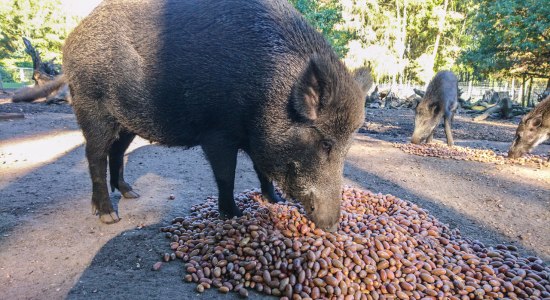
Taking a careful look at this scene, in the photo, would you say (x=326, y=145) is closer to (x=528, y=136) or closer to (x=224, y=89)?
(x=224, y=89)

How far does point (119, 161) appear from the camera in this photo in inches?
157

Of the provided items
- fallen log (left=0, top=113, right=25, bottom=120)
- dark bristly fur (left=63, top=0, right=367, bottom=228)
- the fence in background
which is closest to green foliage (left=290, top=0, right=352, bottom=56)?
the fence in background

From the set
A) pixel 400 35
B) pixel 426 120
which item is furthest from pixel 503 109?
pixel 400 35

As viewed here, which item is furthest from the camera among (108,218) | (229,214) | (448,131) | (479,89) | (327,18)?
(479,89)

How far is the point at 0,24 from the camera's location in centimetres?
3447

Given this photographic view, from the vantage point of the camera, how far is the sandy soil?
8.37 ft

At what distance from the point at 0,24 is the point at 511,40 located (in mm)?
41630

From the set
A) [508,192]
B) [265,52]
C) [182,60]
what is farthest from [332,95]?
[508,192]

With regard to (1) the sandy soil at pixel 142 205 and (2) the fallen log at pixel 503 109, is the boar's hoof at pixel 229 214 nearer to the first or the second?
(1) the sandy soil at pixel 142 205

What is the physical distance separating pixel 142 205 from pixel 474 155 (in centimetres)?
639

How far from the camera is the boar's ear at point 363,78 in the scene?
120 inches

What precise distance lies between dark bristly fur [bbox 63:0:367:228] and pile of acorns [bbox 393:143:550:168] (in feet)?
17.2

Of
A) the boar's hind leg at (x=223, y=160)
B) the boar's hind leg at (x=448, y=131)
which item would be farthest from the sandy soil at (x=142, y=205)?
the boar's hind leg at (x=448, y=131)

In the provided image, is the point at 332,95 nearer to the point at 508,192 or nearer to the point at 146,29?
the point at 146,29
